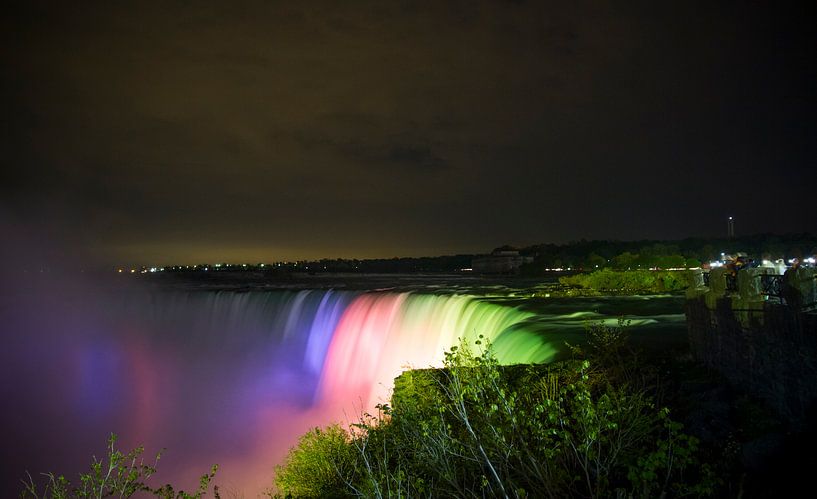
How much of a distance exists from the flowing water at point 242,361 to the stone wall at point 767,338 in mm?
3769

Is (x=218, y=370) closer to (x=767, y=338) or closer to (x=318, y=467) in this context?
(x=318, y=467)

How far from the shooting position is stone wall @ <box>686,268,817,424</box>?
25.4ft

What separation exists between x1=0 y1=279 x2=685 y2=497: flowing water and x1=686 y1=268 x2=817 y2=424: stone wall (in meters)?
3.77

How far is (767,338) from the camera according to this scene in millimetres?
8773

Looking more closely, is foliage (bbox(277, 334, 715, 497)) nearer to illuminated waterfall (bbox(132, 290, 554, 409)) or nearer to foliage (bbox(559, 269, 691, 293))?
illuminated waterfall (bbox(132, 290, 554, 409))

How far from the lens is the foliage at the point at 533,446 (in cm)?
689

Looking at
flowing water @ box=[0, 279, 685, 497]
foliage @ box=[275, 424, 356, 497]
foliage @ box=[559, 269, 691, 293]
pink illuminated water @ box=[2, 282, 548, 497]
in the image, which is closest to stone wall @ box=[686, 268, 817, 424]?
flowing water @ box=[0, 279, 685, 497]

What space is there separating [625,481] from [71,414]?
33.6 metres

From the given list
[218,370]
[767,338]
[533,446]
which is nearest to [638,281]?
[218,370]

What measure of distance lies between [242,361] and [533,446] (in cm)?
3599

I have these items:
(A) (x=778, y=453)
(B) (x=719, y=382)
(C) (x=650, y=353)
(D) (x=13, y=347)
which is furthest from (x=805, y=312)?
(D) (x=13, y=347)

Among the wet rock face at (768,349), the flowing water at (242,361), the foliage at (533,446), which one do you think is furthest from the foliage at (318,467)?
the wet rock face at (768,349)

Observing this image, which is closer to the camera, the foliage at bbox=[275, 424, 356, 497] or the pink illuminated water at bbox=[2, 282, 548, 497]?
the foliage at bbox=[275, 424, 356, 497]

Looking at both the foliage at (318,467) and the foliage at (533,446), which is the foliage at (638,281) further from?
the foliage at (533,446)
